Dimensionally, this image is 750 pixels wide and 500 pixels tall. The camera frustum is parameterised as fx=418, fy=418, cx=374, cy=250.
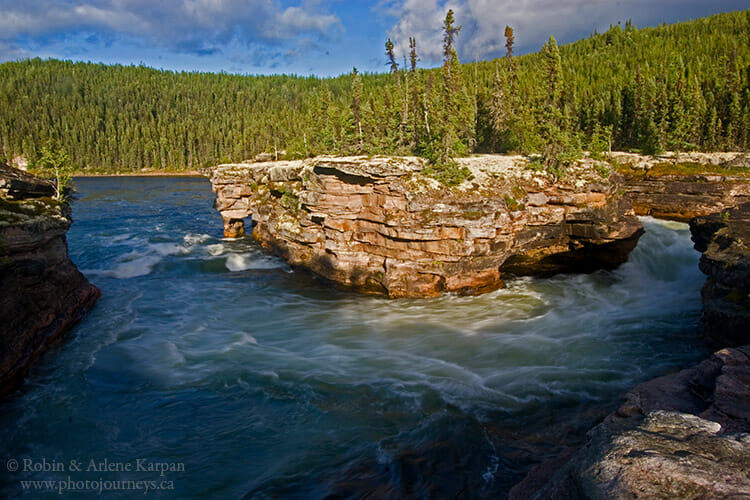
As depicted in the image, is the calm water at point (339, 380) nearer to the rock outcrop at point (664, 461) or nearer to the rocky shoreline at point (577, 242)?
the rocky shoreline at point (577, 242)

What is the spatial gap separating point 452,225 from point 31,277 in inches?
785

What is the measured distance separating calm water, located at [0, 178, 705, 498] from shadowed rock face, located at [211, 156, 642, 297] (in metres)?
1.58

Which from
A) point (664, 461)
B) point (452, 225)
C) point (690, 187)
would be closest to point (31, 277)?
point (452, 225)

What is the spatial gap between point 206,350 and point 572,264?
22.6 metres

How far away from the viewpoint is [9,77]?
18688cm

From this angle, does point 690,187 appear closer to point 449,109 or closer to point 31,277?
point 449,109

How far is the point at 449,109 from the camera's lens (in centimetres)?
3141

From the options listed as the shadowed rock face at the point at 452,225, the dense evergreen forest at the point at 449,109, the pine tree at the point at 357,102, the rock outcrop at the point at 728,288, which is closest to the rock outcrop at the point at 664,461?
the rock outcrop at the point at 728,288

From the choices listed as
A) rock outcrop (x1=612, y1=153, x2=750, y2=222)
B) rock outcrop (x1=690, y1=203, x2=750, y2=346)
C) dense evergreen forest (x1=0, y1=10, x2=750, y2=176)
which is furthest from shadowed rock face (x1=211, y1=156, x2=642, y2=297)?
rock outcrop (x1=612, y1=153, x2=750, y2=222)

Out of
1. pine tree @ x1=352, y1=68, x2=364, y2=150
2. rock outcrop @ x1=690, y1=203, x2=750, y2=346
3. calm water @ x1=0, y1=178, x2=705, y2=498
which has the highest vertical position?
pine tree @ x1=352, y1=68, x2=364, y2=150

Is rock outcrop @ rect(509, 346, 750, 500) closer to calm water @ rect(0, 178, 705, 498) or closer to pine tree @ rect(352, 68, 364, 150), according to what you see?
calm water @ rect(0, 178, 705, 498)

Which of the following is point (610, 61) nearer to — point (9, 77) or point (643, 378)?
point (643, 378)

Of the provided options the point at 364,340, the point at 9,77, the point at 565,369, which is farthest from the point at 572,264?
the point at 9,77

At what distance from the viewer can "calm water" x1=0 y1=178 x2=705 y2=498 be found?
1113 cm
